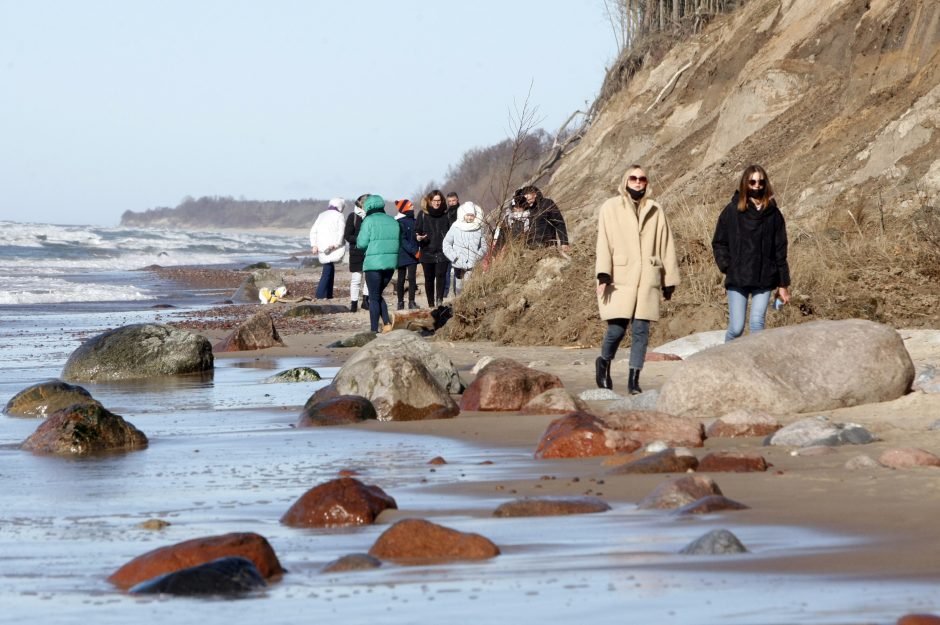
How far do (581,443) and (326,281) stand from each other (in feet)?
53.0

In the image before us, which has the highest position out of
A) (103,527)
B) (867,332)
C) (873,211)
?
(873,211)

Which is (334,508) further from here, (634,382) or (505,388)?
(634,382)

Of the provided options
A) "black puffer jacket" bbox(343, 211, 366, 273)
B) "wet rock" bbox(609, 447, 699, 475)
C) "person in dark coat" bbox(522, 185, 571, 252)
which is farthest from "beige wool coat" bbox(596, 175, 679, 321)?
"black puffer jacket" bbox(343, 211, 366, 273)

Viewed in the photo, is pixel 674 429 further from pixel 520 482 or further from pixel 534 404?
pixel 534 404

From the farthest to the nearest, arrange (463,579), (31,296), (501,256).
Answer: (31,296) → (501,256) → (463,579)

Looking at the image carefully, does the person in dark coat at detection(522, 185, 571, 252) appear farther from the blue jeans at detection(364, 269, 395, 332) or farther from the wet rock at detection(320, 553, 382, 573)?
the wet rock at detection(320, 553, 382, 573)

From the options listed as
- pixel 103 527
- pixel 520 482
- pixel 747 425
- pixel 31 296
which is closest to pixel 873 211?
pixel 747 425

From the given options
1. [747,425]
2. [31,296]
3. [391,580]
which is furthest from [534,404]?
[31,296]

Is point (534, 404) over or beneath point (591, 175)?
beneath

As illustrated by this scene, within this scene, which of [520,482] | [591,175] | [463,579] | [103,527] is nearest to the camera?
[463,579]

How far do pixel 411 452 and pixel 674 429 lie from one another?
63.4 inches

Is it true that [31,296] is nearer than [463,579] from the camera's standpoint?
No

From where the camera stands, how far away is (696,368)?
927 cm

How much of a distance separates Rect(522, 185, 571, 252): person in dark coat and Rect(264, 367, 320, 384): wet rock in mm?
4811
